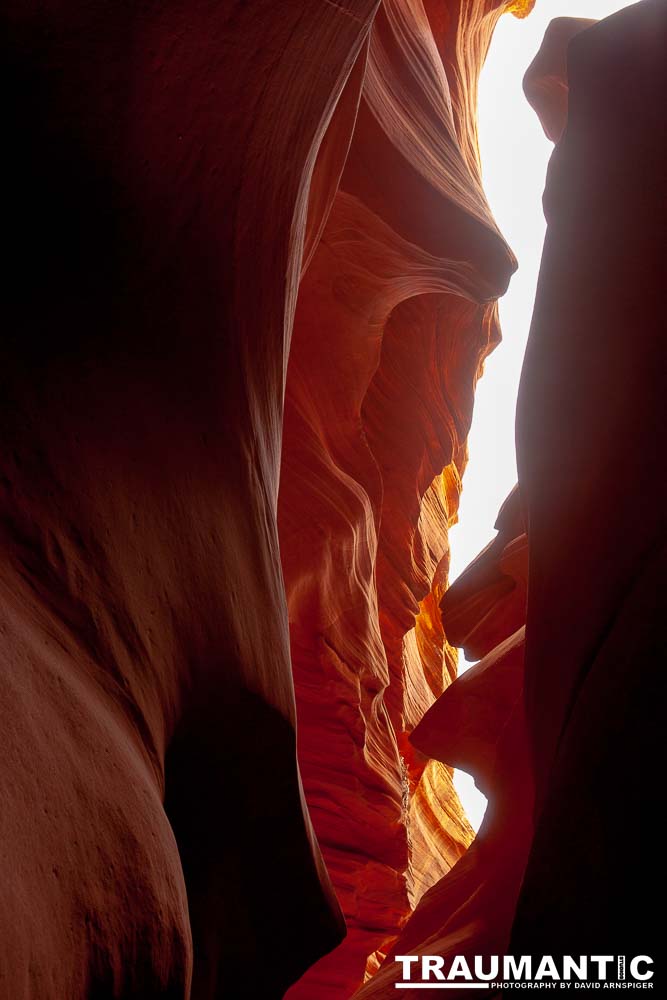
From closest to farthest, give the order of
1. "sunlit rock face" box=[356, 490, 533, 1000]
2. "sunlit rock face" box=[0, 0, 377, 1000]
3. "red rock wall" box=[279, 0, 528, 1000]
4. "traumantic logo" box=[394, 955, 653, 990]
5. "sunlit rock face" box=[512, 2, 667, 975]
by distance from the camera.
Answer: "sunlit rock face" box=[0, 0, 377, 1000] < "traumantic logo" box=[394, 955, 653, 990] < "sunlit rock face" box=[512, 2, 667, 975] < "sunlit rock face" box=[356, 490, 533, 1000] < "red rock wall" box=[279, 0, 528, 1000]

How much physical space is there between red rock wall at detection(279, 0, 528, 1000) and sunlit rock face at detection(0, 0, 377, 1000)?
230 centimetres

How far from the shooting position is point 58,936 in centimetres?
171

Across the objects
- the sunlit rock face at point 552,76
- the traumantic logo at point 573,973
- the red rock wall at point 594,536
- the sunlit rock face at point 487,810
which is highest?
the sunlit rock face at point 552,76

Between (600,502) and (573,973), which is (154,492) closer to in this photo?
(600,502)

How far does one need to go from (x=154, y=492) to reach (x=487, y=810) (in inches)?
144

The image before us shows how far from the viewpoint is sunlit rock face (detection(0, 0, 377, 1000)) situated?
1938mm

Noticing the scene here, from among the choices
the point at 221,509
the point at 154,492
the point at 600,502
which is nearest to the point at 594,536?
the point at 600,502

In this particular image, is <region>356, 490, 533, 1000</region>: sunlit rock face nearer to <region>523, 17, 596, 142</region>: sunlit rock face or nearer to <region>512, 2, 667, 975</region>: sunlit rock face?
<region>512, 2, 667, 975</region>: sunlit rock face

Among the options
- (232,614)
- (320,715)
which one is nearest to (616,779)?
(232,614)

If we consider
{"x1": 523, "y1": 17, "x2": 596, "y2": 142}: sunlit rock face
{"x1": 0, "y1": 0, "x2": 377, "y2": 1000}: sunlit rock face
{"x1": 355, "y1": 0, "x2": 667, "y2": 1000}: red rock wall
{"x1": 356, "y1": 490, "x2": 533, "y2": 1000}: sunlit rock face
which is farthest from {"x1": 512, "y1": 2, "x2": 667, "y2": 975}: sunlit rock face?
{"x1": 523, "y1": 17, "x2": 596, "y2": 142}: sunlit rock face

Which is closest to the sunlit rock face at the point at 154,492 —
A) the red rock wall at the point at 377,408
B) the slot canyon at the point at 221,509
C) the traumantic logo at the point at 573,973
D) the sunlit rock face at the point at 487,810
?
the slot canyon at the point at 221,509

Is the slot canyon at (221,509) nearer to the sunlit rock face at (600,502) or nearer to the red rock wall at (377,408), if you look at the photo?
the sunlit rock face at (600,502)

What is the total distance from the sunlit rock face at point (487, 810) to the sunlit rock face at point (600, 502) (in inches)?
52.8

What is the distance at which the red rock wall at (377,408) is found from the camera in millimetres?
5754
